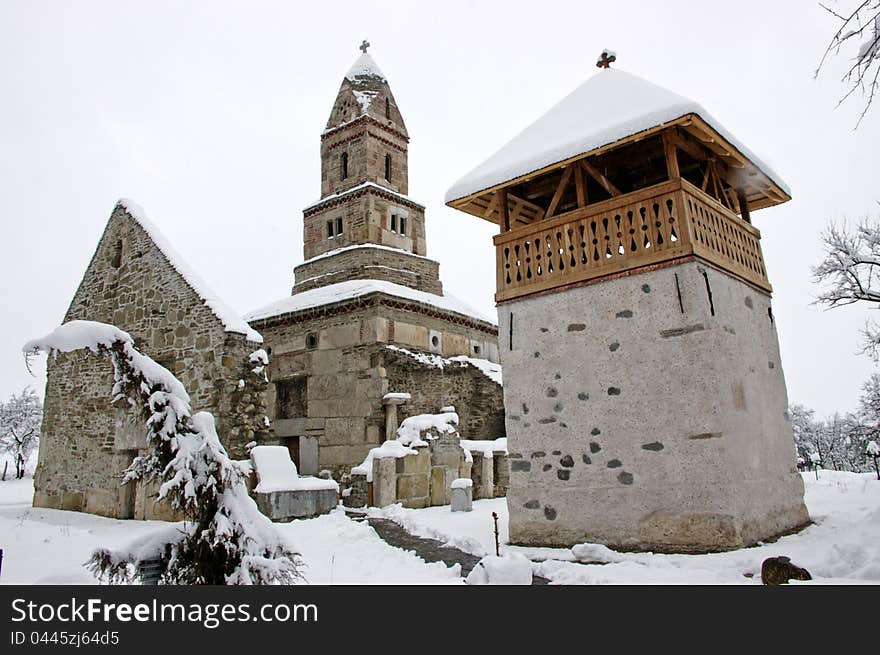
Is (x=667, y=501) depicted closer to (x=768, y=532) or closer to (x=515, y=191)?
(x=768, y=532)

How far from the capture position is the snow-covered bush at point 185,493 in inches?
150

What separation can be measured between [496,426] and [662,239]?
1295cm

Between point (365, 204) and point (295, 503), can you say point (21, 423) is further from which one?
point (295, 503)

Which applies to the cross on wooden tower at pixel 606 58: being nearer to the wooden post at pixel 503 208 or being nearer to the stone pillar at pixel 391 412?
the wooden post at pixel 503 208

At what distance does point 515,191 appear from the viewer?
9898mm

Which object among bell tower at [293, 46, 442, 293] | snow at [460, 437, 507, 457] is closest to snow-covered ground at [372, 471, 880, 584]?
snow at [460, 437, 507, 457]

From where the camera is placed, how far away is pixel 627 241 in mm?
7734

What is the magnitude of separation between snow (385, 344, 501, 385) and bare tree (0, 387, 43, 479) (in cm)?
3530

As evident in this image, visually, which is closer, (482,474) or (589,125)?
(589,125)

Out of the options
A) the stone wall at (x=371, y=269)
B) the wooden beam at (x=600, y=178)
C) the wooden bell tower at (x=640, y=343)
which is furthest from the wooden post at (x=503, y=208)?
the stone wall at (x=371, y=269)

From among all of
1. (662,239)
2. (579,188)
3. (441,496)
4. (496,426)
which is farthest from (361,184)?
(662,239)

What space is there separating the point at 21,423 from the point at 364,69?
36.3 meters

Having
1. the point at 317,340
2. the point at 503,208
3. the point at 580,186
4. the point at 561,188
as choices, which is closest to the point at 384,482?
the point at 317,340
